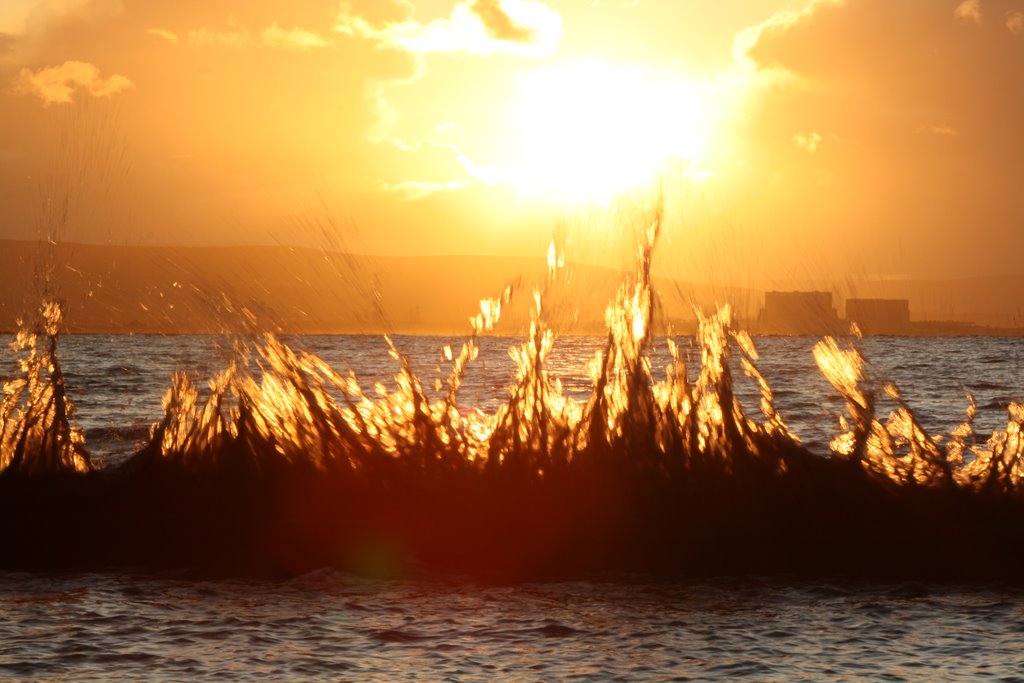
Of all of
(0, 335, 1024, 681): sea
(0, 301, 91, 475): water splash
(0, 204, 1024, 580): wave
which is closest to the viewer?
(0, 335, 1024, 681): sea

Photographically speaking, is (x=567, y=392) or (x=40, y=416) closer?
(x=40, y=416)

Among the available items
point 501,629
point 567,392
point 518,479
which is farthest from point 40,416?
point 567,392

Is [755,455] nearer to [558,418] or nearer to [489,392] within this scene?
[558,418]

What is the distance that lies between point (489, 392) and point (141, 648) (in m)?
25.5

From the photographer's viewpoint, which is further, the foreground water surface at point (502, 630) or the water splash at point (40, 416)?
the water splash at point (40, 416)

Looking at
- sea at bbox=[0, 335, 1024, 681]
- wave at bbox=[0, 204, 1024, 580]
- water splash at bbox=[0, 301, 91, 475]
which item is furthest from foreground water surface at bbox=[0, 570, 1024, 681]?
water splash at bbox=[0, 301, 91, 475]

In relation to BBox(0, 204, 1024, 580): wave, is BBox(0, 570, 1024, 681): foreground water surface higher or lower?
lower

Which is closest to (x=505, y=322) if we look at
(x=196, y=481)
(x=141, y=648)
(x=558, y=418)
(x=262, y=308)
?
(x=558, y=418)

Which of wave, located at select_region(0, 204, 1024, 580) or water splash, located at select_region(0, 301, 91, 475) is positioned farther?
water splash, located at select_region(0, 301, 91, 475)

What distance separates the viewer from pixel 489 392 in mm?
32188

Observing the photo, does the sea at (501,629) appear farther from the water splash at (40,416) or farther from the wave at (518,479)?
the water splash at (40,416)

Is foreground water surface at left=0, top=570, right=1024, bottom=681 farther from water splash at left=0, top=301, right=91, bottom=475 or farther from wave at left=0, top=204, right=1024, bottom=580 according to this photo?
water splash at left=0, top=301, right=91, bottom=475

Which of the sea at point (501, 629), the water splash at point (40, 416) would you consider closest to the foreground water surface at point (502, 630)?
the sea at point (501, 629)

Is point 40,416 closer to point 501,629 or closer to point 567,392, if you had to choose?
point 501,629
